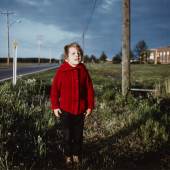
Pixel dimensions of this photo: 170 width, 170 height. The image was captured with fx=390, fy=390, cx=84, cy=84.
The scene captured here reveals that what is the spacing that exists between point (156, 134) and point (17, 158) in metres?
2.40

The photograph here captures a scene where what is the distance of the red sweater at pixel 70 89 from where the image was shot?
4.96 m

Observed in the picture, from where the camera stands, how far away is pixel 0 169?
4.52 meters

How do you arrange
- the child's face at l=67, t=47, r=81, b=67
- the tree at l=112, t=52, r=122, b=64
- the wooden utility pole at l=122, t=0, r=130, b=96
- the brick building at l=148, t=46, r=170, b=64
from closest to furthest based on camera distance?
1. the child's face at l=67, t=47, r=81, b=67
2. the wooden utility pole at l=122, t=0, r=130, b=96
3. the tree at l=112, t=52, r=122, b=64
4. the brick building at l=148, t=46, r=170, b=64

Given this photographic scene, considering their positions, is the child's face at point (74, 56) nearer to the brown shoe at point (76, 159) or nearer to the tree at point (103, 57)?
the brown shoe at point (76, 159)

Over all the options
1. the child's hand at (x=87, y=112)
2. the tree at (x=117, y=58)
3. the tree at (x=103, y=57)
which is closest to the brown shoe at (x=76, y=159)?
the child's hand at (x=87, y=112)

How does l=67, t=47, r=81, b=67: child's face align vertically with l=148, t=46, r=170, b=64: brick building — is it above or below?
below

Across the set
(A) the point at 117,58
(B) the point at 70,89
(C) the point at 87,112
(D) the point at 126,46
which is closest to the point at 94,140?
(C) the point at 87,112

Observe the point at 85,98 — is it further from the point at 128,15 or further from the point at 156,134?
the point at 128,15

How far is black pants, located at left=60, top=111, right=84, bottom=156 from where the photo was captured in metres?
5.03

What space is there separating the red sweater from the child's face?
0.06m

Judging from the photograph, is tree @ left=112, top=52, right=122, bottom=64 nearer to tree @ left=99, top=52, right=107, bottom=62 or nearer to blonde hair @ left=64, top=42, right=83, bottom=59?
tree @ left=99, top=52, right=107, bottom=62

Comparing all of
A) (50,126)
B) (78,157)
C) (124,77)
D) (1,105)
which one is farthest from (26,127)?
(124,77)

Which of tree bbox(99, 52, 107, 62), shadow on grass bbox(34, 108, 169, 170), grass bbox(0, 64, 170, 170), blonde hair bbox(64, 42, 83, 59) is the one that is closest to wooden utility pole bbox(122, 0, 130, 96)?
grass bbox(0, 64, 170, 170)

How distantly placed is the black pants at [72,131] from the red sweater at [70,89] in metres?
0.10
